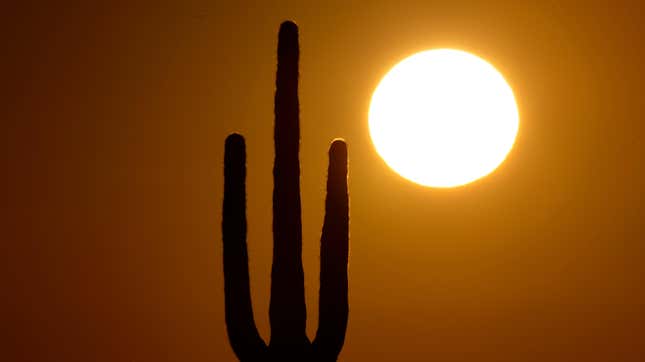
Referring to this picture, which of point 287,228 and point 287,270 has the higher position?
point 287,228

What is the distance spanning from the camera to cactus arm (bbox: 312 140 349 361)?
1190 centimetres

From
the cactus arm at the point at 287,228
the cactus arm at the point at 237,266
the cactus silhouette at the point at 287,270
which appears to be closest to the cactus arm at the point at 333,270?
the cactus silhouette at the point at 287,270

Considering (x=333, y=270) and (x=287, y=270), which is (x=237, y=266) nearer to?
(x=287, y=270)

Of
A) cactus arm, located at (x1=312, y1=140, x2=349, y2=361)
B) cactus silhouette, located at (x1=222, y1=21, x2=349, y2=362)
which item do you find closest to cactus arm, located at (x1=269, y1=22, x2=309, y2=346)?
cactus silhouette, located at (x1=222, y1=21, x2=349, y2=362)

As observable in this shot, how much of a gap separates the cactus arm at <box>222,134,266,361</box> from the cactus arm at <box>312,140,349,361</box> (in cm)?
72

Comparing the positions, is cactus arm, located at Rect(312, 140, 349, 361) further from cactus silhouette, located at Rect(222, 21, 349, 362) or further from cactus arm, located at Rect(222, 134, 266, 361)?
cactus arm, located at Rect(222, 134, 266, 361)

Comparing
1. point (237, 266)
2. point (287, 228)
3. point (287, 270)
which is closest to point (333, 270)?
point (287, 270)

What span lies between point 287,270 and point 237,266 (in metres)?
0.53

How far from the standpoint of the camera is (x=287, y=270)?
12.0 meters

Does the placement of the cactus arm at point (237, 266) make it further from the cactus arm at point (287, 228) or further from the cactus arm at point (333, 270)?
the cactus arm at point (333, 270)

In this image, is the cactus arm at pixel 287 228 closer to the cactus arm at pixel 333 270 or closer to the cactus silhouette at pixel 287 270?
the cactus silhouette at pixel 287 270

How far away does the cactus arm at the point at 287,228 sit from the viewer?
11969 millimetres

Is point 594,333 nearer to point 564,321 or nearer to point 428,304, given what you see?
point 564,321

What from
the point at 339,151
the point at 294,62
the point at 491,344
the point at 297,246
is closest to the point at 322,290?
the point at 297,246
